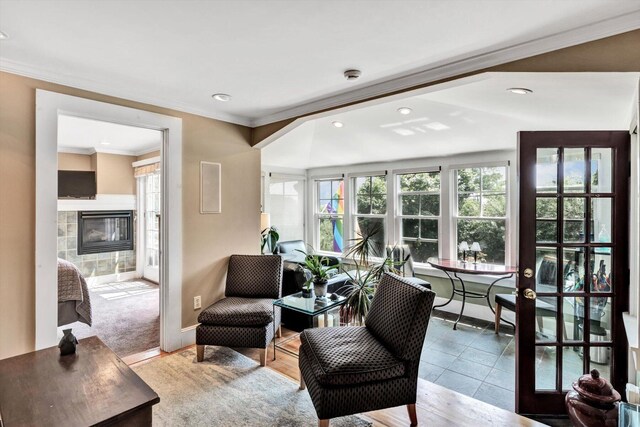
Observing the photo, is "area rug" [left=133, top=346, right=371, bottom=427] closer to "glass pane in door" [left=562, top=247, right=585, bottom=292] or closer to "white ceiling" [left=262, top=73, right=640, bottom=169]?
"glass pane in door" [left=562, top=247, right=585, bottom=292]

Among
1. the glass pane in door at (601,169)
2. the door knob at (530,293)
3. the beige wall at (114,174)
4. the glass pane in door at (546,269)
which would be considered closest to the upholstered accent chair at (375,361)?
the door knob at (530,293)

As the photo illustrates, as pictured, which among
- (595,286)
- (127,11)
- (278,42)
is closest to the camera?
(127,11)

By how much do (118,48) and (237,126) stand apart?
1.60 m

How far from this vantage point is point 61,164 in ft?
17.7

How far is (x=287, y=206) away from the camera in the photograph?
587 centimetres

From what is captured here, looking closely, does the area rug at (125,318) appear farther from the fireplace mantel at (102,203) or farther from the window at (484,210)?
the window at (484,210)

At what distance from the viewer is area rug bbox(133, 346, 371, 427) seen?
2.03m

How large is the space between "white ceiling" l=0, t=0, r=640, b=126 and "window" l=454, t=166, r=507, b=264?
2.46 meters

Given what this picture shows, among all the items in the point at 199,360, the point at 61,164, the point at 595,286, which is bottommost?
the point at 199,360

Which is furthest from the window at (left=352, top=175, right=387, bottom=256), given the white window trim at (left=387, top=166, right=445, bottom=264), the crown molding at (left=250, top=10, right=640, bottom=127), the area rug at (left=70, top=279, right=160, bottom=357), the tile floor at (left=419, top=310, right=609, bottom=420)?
the area rug at (left=70, top=279, right=160, bottom=357)

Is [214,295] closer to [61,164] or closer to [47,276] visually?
[47,276]

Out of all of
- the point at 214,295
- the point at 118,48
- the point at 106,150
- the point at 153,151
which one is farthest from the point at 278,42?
the point at 106,150

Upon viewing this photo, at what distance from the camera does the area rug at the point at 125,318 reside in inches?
127

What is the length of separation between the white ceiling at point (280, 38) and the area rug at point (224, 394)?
225 cm
